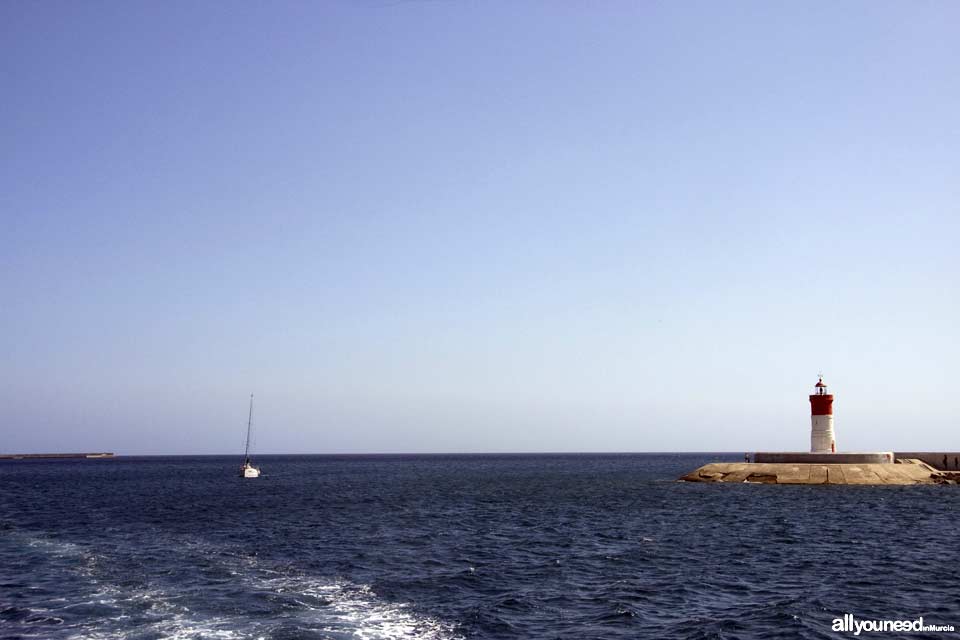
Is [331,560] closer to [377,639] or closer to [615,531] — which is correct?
[377,639]

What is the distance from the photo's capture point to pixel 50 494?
7838 centimetres

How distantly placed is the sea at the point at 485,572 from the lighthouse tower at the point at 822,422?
1607cm

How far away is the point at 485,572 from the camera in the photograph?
2734cm

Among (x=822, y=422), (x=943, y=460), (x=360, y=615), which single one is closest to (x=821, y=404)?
(x=822, y=422)

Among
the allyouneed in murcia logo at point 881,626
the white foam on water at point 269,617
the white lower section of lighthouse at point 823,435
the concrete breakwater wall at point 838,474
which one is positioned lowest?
the white foam on water at point 269,617

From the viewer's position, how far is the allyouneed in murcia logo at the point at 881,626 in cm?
1919

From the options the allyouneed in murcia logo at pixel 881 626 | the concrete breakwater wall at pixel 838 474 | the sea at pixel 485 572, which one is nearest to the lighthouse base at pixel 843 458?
the concrete breakwater wall at pixel 838 474

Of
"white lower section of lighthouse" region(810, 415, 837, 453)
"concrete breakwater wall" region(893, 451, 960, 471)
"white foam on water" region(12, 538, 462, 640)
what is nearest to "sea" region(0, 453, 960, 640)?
"white foam on water" region(12, 538, 462, 640)

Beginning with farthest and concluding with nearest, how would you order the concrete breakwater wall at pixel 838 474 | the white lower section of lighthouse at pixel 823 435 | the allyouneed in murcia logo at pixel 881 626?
1. the white lower section of lighthouse at pixel 823 435
2. the concrete breakwater wall at pixel 838 474
3. the allyouneed in murcia logo at pixel 881 626

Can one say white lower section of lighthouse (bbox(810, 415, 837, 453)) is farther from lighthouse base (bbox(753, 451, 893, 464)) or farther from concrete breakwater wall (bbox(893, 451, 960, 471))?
concrete breakwater wall (bbox(893, 451, 960, 471))

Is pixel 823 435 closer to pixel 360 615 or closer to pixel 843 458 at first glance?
pixel 843 458

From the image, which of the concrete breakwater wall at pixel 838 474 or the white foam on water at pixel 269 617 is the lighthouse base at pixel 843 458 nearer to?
the concrete breakwater wall at pixel 838 474

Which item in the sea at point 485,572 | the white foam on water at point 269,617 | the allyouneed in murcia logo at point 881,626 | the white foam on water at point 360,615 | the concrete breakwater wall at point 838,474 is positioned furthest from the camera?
the concrete breakwater wall at point 838,474

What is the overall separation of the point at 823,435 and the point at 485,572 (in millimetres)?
53491
